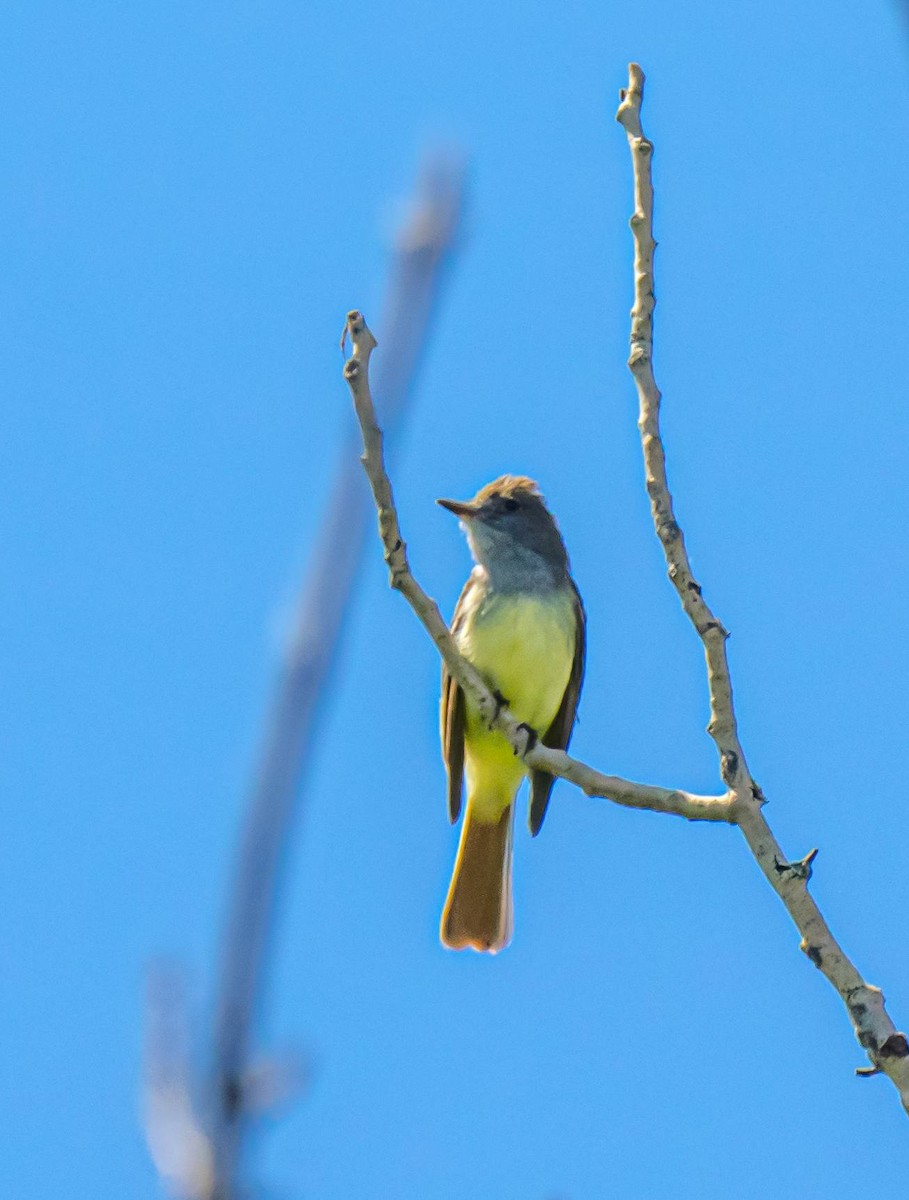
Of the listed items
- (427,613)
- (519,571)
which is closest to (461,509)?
(519,571)

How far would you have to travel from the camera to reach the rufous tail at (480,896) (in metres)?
7.41

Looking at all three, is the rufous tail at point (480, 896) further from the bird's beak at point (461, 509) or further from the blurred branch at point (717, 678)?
the blurred branch at point (717, 678)

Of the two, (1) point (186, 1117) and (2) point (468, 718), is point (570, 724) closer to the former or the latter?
(2) point (468, 718)

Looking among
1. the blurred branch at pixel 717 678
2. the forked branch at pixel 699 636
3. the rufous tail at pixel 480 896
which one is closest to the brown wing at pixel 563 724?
the rufous tail at pixel 480 896

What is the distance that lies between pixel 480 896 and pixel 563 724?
88cm

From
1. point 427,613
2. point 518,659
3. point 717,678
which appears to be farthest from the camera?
point 518,659

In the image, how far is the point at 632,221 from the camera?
4.19m

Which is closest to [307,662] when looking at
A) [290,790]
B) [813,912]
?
[290,790]

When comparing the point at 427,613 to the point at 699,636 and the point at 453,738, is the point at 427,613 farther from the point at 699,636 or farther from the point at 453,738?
the point at 453,738

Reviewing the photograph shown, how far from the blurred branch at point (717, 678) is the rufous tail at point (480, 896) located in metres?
3.59

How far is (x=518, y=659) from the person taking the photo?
7164 mm

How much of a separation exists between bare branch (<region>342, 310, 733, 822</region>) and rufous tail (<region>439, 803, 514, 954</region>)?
2.75 metres

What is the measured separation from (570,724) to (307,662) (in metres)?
5.77

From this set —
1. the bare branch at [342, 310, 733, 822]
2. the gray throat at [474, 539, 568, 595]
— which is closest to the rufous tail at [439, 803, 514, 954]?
the gray throat at [474, 539, 568, 595]
